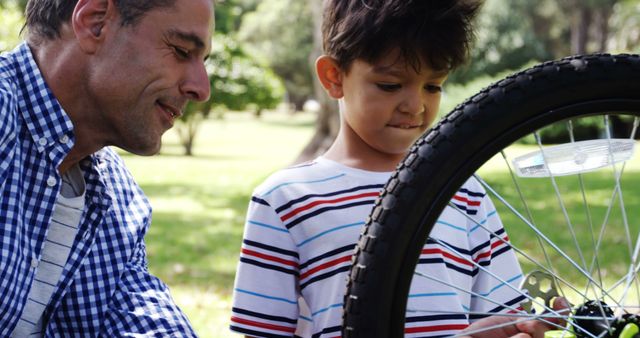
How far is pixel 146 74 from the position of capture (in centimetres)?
213

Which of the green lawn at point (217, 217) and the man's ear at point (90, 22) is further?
the green lawn at point (217, 217)

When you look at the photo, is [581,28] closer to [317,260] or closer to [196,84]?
[196,84]

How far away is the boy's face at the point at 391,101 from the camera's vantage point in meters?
1.99

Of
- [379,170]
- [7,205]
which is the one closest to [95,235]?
[7,205]

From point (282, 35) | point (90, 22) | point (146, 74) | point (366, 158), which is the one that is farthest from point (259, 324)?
point (282, 35)

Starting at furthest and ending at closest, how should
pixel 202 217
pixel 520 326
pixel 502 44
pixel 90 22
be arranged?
pixel 502 44 → pixel 202 217 → pixel 90 22 → pixel 520 326

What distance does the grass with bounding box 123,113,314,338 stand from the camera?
5.00 m

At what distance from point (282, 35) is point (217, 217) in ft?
96.5

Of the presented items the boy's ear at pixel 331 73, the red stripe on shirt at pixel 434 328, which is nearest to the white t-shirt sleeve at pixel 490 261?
the red stripe on shirt at pixel 434 328

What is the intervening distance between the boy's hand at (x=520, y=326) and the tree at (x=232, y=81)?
1647cm

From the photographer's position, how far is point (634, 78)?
1539 mm

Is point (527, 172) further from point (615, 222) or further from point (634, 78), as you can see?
point (615, 222)

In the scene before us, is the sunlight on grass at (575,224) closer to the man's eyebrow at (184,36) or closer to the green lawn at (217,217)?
the green lawn at (217,217)

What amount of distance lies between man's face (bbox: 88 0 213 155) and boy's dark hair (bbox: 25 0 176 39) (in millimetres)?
16
